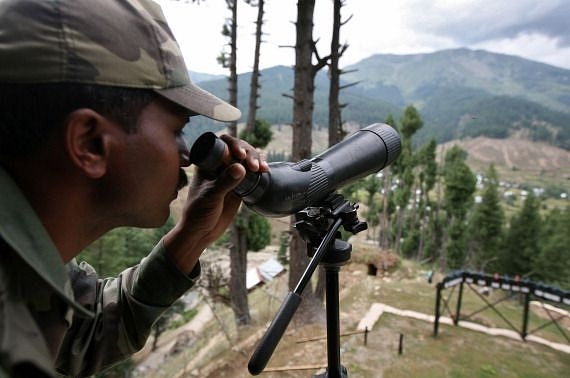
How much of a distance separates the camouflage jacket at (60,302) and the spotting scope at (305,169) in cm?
42

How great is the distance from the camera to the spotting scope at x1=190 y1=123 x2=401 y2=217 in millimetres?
996

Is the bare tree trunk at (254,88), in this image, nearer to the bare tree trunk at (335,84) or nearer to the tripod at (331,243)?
the bare tree trunk at (335,84)

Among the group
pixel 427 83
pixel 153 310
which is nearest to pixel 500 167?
pixel 153 310

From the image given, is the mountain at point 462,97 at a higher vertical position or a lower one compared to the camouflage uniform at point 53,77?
higher

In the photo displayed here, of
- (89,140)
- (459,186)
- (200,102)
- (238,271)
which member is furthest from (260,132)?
(459,186)

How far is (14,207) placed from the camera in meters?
0.65

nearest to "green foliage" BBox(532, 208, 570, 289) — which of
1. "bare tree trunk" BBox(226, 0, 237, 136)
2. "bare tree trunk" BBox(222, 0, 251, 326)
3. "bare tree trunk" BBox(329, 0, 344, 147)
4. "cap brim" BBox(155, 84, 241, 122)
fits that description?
"bare tree trunk" BBox(222, 0, 251, 326)

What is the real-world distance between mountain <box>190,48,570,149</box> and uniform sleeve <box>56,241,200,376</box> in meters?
1.30

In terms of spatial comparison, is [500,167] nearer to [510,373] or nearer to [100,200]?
[510,373]

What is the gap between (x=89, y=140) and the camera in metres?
0.79

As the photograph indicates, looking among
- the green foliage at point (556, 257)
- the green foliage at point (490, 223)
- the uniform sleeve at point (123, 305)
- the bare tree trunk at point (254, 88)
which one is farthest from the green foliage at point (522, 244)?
the uniform sleeve at point (123, 305)

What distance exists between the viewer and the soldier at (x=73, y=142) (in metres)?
0.63

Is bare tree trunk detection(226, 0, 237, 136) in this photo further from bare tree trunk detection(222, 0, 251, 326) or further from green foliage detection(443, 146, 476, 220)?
green foliage detection(443, 146, 476, 220)

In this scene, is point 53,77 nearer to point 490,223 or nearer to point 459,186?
point 459,186
